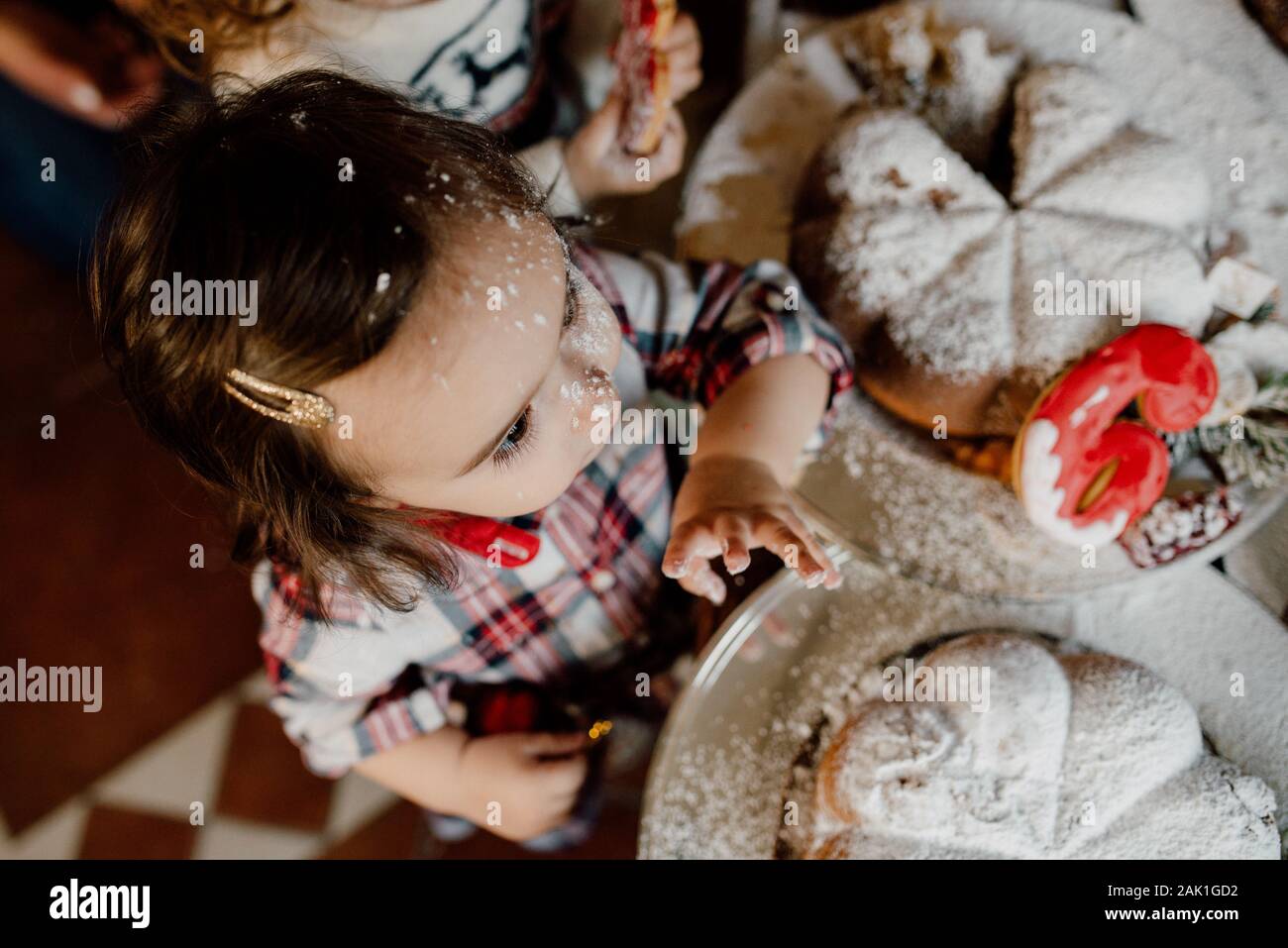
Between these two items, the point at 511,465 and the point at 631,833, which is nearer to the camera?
the point at 511,465

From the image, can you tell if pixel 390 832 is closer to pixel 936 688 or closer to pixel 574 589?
pixel 574 589

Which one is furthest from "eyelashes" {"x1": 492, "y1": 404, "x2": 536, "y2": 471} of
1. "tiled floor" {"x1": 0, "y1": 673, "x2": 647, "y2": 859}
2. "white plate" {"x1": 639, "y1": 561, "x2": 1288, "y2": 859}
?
"tiled floor" {"x1": 0, "y1": 673, "x2": 647, "y2": 859}

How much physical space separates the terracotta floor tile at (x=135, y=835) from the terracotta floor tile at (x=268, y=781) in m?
0.06

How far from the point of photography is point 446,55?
0.76 m

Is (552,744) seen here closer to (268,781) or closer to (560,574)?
(560,574)

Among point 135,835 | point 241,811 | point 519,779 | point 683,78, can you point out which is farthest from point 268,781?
point 683,78

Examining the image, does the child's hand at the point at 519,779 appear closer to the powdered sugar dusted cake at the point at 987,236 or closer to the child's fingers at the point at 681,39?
the powdered sugar dusted cake at the point at 987,236

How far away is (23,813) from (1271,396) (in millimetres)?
1451

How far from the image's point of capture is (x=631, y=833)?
3.58 feet

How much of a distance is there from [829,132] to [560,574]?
17.6 inches

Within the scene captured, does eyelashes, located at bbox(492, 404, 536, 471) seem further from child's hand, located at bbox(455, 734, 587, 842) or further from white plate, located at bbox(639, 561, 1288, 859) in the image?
child's hand, located at bbox(455, 734, 587, 842)

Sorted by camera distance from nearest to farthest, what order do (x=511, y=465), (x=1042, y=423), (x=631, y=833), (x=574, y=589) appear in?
(x=511, y=465) < (x=1042, y=423) < (x=574, y=589) < (x=631, y=833)
